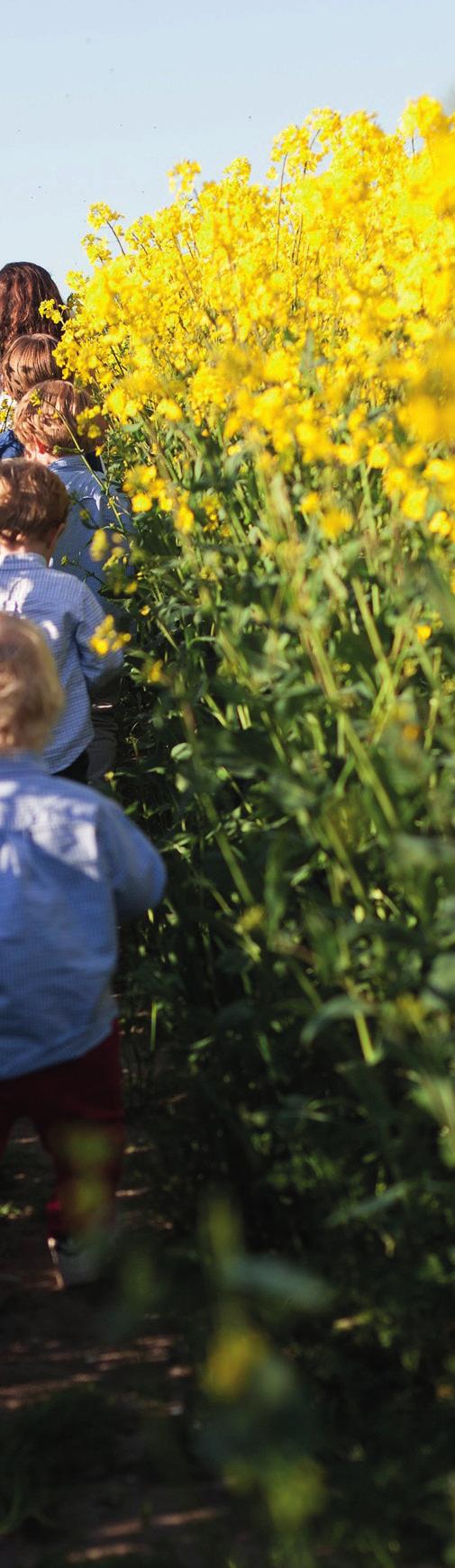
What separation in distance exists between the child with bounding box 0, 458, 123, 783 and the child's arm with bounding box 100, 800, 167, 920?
1.22 m

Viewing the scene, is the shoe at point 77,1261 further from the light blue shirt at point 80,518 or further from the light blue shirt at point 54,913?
the light blue shirt at point 80,518

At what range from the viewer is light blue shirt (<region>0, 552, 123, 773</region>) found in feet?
13.2

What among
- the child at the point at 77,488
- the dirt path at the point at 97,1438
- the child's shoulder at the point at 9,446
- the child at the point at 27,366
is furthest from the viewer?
the child at the point at 27,366

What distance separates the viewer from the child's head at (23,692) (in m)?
2.81

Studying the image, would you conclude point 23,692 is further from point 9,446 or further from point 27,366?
point 27,366

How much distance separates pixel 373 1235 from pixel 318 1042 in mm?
368

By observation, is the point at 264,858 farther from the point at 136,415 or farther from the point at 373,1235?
the point at 136,415

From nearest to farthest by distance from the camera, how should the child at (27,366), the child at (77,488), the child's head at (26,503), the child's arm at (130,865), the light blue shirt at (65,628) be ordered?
the child's arm at (130,865) → the light blue shirt at (65,628) → the child's head at (26,503) → the child at (77,488) → the child at (27,366)

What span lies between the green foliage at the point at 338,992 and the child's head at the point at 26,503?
774 mm

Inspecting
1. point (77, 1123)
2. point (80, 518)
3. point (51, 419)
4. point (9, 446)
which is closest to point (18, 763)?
point (77, 1123)

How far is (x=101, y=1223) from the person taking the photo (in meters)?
2.75

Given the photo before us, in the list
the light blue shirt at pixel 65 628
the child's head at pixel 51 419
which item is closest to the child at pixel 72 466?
the child's head at pixel 51 419

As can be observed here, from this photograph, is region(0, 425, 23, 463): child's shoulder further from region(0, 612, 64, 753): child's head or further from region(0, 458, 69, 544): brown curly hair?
region(0, 612, 64, 753): child's head

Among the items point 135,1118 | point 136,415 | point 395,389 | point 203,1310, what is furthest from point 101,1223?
point 136,415
